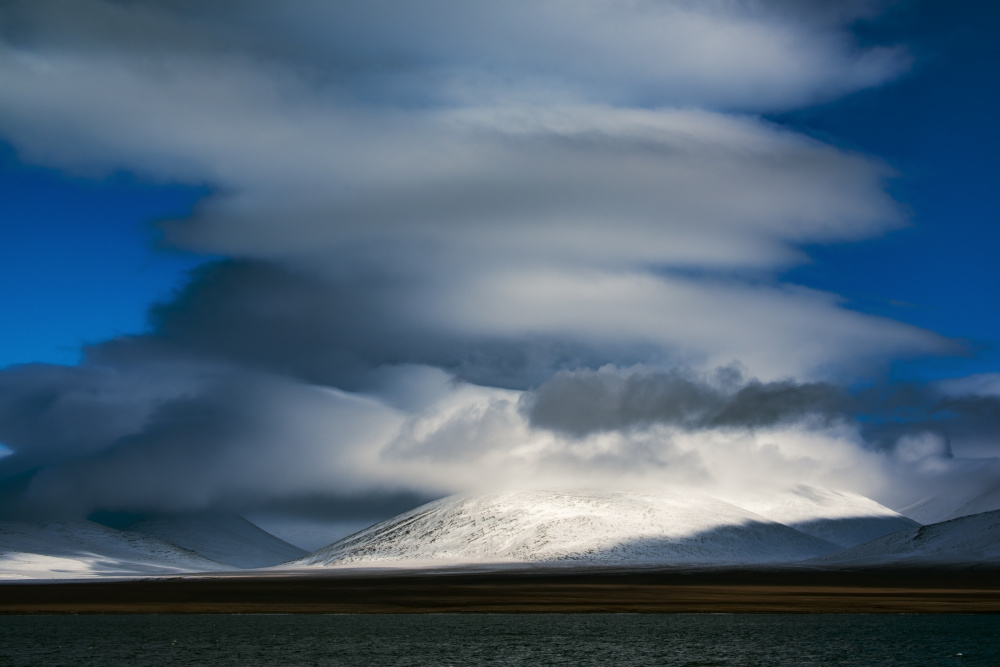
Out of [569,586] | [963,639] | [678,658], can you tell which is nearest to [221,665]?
[678,658]

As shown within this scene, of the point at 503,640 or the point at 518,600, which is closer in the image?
the point at 503,640

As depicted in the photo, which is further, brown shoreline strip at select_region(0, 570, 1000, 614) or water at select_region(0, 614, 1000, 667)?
brown shoreline strip at select_region(0, 570, 1000, 614)

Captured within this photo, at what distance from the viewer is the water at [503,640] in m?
74.8

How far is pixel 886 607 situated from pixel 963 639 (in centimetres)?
4614

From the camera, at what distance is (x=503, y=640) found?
291 ft

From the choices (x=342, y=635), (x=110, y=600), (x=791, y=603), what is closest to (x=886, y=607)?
(x=791, y=603)

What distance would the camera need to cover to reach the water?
7475 centimetres

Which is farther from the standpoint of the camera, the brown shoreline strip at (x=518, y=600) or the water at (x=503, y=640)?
the brown shoreline strip at (x=518, y=600)

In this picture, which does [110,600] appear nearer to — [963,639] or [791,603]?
[791,603]

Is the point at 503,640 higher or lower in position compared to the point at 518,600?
lower

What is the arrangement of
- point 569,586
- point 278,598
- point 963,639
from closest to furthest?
point 963,639 < point 278,598 < point 569,586

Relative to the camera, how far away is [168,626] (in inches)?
4205

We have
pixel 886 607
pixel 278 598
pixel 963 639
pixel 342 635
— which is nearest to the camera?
pixel 963 639

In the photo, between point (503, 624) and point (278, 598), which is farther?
point (278, 598)
